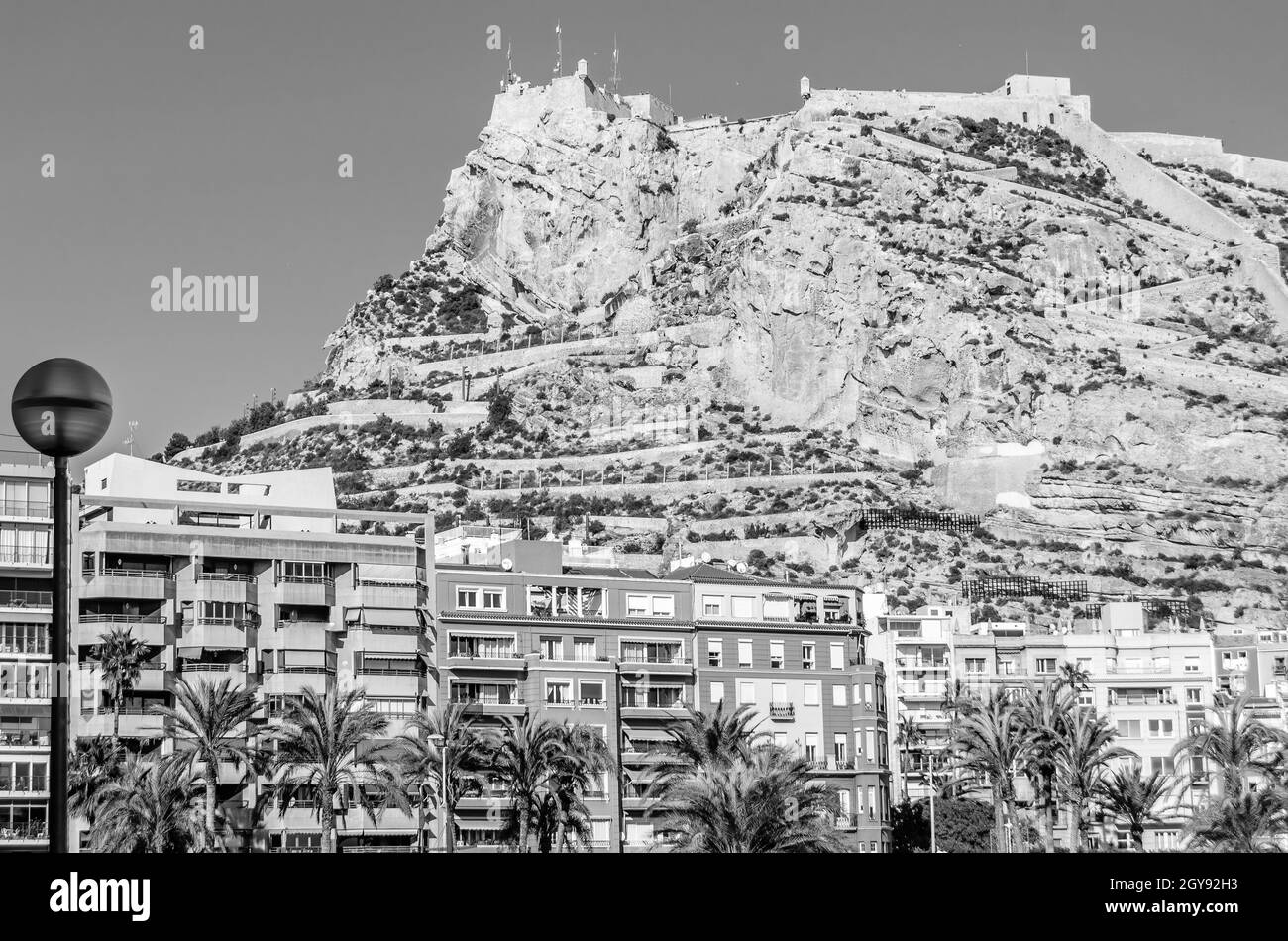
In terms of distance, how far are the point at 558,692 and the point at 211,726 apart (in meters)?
20.2

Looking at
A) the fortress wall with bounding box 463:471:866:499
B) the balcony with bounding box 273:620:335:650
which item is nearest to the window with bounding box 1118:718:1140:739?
the balcony with bounding box 273:620:335:650

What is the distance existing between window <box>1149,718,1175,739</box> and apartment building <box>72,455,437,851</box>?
3901 centimetres

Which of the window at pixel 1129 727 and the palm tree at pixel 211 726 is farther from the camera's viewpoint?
the window at pixel 1129 727

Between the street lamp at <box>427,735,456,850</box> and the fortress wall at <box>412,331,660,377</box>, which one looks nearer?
the street lamp at <box>427,735,456,850</box>

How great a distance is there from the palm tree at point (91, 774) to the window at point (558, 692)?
19950 mm

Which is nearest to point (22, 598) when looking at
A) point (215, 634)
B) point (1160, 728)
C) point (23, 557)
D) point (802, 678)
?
point (23, 557)

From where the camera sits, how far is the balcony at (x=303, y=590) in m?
73.1

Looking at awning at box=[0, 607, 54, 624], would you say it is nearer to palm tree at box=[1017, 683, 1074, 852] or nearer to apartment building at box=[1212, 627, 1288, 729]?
palm tree at box=[1017, 683, 1074, 852]

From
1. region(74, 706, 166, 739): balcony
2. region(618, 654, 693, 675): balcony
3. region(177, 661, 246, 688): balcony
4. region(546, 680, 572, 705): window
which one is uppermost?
region(618, 654, 693, 675): balcony

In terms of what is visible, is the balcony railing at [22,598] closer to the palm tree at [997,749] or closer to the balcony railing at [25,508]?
the balcony railing at [25,508]

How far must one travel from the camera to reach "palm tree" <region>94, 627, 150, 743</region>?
66562mm

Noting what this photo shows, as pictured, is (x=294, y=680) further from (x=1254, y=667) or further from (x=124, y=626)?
(x=1254, y=667)

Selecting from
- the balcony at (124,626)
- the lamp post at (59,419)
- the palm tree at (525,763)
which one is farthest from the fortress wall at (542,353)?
the lamp post at (59,419)

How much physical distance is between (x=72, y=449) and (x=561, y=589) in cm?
6862
